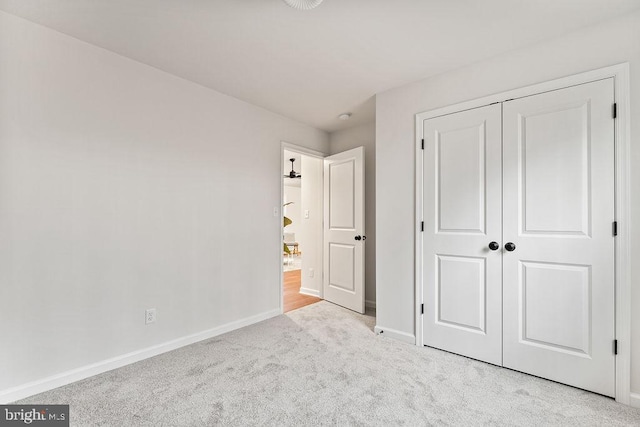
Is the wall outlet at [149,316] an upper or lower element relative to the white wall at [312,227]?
lower

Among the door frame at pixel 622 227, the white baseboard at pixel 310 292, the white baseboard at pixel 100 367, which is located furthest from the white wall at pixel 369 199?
the door frame at pixel 622 227

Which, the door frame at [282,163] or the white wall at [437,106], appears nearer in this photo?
the white wall at [437,106]

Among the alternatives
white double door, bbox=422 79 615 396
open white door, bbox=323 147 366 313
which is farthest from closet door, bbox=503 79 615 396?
open white door, bbox=323 147 366 313

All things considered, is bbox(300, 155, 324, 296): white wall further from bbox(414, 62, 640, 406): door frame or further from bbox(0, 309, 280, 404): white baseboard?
bbox(414, 62, 640, 406): door frame

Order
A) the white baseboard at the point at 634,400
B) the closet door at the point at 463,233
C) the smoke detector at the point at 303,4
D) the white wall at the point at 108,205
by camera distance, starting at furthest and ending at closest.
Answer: the closet door at the point at 463,233 < the white wall at the point at 108,205 < the white baseboard at the point at 634,400 < the smoke detector at the point at 303,4

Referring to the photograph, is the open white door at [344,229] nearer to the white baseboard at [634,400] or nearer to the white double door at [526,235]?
the white double door at [526,235]

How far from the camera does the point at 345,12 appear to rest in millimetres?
1834

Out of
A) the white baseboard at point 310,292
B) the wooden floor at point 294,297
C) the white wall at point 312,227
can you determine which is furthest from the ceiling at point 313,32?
the white baseboard at point 310,292

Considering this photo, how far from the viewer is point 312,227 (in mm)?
4496

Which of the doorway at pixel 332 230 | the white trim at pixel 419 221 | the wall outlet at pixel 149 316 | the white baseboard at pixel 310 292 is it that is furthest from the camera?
the white baseboard at pixel 310 292

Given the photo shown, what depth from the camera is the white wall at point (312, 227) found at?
4387 millimetres

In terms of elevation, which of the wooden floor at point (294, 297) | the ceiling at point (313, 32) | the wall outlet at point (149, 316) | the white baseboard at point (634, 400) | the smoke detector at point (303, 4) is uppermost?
the ceiling at point (313, 32)

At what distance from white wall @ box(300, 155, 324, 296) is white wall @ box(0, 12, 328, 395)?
130 cm

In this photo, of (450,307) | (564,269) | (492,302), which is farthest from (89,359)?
(564,269)
